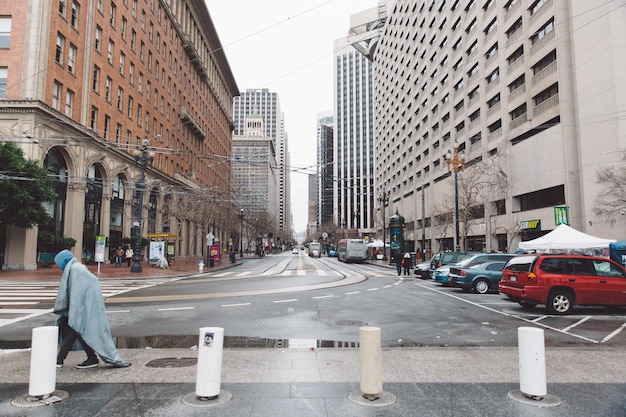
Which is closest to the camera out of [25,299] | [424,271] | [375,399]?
[375,399]

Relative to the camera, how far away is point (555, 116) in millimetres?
33062

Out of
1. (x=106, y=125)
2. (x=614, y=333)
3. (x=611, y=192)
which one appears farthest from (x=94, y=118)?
(x=611, y=192)

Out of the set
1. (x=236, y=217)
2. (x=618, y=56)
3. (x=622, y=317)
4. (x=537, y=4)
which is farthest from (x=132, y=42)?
(x=622, y=317)

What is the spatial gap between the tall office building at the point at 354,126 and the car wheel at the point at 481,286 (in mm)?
127936

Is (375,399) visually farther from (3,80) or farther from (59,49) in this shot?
(59,49)

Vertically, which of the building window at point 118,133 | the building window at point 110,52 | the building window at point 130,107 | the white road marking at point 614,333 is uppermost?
the building window at point 110,52

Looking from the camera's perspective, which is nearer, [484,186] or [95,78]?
[95,78]

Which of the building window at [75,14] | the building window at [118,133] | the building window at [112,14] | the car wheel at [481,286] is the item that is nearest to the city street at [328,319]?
the car wheel at [481,286]

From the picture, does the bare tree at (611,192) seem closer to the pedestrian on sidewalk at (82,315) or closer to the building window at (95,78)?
the pedestrian on sidewalk at (82,315)

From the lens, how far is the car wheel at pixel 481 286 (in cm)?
1752

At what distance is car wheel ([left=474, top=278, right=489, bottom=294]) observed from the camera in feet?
57.5

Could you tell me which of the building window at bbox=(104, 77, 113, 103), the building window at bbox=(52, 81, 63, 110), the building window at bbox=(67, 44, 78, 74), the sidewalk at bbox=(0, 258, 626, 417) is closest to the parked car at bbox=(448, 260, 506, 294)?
the sidewalk at bbox=(0, 258, 626, 417)

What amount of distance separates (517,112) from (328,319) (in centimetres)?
3610

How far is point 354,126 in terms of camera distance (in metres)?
155
